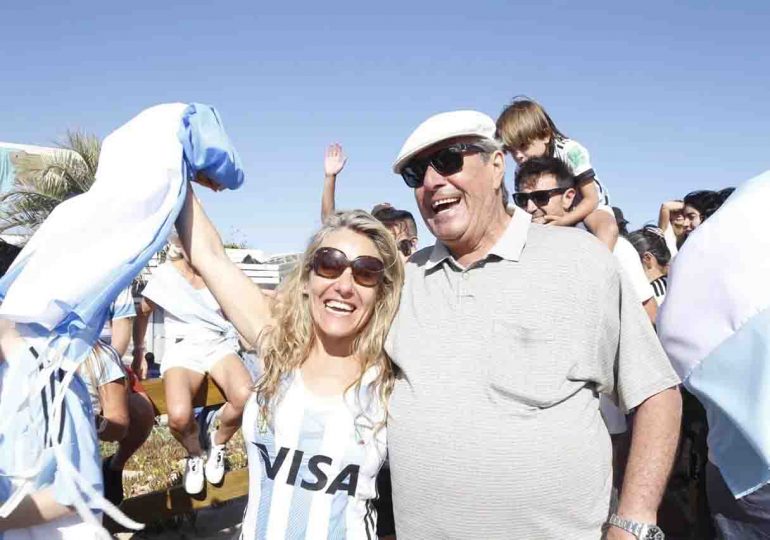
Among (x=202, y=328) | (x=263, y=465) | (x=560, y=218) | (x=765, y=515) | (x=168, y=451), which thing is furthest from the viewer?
(x=168, y=451)

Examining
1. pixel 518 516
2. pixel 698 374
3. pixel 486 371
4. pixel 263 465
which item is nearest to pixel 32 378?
pixel 263 465

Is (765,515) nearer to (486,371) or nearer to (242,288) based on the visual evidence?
(486,371)

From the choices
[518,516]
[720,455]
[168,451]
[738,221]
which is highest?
[738,221]

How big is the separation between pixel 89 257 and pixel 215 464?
8.14 feet

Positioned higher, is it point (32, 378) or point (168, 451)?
point (32, 378)

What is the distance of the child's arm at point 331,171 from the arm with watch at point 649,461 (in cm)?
234

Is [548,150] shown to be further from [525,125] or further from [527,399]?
[527,399]

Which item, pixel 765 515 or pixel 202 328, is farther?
pixel 202 328

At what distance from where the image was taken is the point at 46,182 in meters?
13.0

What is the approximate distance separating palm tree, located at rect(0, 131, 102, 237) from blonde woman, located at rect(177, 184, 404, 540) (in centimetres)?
1155

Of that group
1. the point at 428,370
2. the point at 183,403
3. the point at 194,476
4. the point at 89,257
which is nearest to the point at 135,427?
the point at 183,403

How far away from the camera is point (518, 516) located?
76.9 inches

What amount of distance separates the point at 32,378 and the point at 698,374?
1683 millimetres

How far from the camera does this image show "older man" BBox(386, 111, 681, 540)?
77.2 inches
